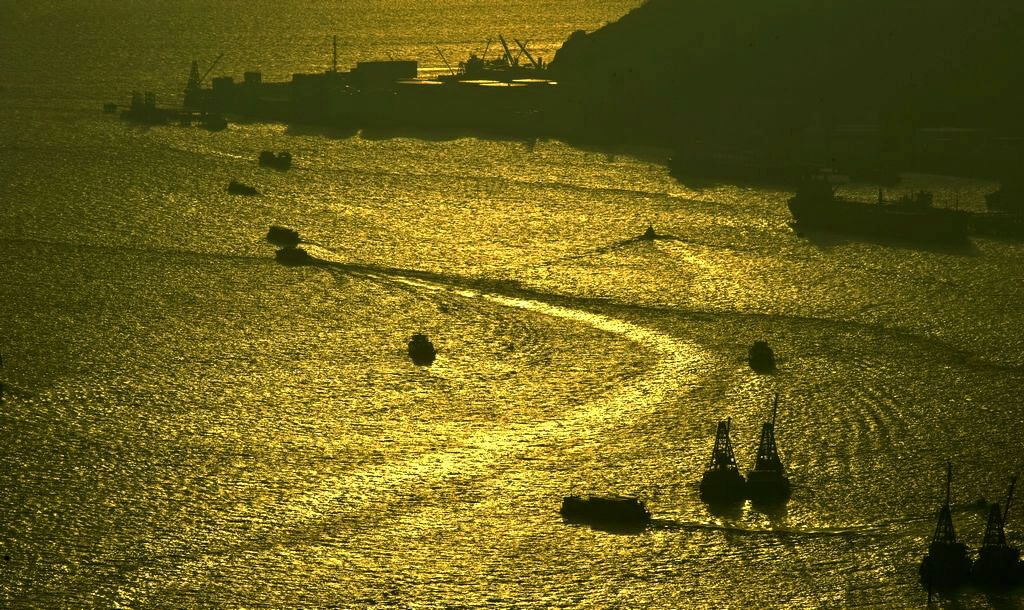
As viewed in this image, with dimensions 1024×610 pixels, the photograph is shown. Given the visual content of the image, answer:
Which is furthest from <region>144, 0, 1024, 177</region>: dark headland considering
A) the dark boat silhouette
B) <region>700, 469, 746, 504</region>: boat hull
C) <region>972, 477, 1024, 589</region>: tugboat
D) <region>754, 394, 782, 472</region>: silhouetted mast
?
<region>972, 477, 1024, 589</region>: tugboat

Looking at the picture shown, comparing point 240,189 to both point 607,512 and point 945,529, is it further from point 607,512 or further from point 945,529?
point 945,529

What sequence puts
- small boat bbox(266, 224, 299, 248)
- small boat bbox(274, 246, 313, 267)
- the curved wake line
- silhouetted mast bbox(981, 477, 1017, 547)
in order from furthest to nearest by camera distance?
small boat bbox(266, 224, 299, 248)
small boat bbox(274, 246, 313, 267)
the curved wake line
silhouetted mast bbox(981, 477, 1017, 547)

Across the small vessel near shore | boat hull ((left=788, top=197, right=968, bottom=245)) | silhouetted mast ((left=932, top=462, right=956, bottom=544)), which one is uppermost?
boat hull ((left=788, top=197, right=968, bottom=245))

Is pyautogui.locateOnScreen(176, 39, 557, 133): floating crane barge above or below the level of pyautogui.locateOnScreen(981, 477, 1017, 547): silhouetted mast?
above

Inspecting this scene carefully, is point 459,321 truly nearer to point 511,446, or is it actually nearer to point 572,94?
point 511,446

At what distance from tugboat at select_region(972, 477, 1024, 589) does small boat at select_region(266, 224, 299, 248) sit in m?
44.0

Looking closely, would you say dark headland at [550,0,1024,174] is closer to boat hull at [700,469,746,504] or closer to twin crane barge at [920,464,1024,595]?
boat hull at [700,469,746,504]

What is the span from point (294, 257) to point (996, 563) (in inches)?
1626

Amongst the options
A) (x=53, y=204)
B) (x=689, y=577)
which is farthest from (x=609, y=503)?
(x=53, y=204)

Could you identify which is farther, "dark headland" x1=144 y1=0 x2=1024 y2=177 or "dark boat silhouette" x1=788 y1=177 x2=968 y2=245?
"dark headland" x1=144 y1=0 x2=1024 y2=177

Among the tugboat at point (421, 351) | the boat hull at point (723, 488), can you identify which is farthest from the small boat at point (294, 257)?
the boat hull at point (723, 488)

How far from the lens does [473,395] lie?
5694cm

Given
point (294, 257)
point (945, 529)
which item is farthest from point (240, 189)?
point (945, 529)

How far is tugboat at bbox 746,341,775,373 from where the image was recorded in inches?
2366
